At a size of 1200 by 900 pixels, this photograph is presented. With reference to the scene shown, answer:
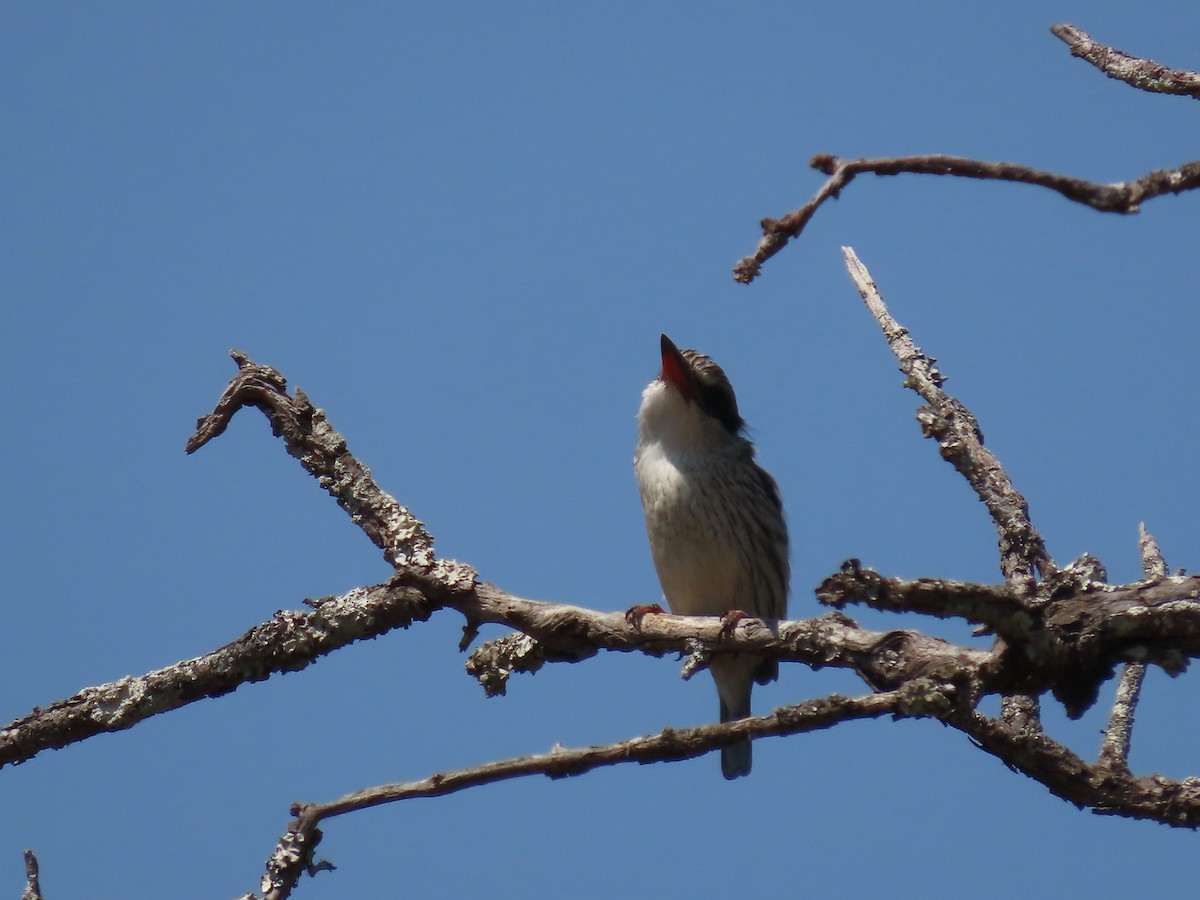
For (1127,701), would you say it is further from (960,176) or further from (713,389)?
(713,389)

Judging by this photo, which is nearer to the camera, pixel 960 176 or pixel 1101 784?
pixel 960 176

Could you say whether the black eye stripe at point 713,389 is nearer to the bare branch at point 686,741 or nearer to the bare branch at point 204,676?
the bare branch at point 204,676

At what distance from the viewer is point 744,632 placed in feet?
13.6

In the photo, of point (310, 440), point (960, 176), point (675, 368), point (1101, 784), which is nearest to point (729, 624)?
point (1101, 784)

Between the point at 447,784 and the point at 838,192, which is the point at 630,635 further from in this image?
the point at 838,192

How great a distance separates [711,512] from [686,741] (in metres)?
3.40

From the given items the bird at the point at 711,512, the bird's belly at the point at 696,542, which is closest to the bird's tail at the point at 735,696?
the bird at the point at 711,512

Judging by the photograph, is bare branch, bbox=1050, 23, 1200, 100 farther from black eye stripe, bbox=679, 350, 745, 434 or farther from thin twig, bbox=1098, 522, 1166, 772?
black eye stripe, bbox=679, 350, 745, 434

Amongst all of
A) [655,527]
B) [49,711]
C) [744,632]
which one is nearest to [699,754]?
[744,632]

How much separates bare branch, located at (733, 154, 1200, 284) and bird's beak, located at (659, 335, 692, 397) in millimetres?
4182

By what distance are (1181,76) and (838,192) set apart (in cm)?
197

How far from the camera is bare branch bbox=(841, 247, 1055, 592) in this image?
13.8 ft

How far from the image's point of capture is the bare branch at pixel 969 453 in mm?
4203

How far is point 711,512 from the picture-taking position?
645 cm
